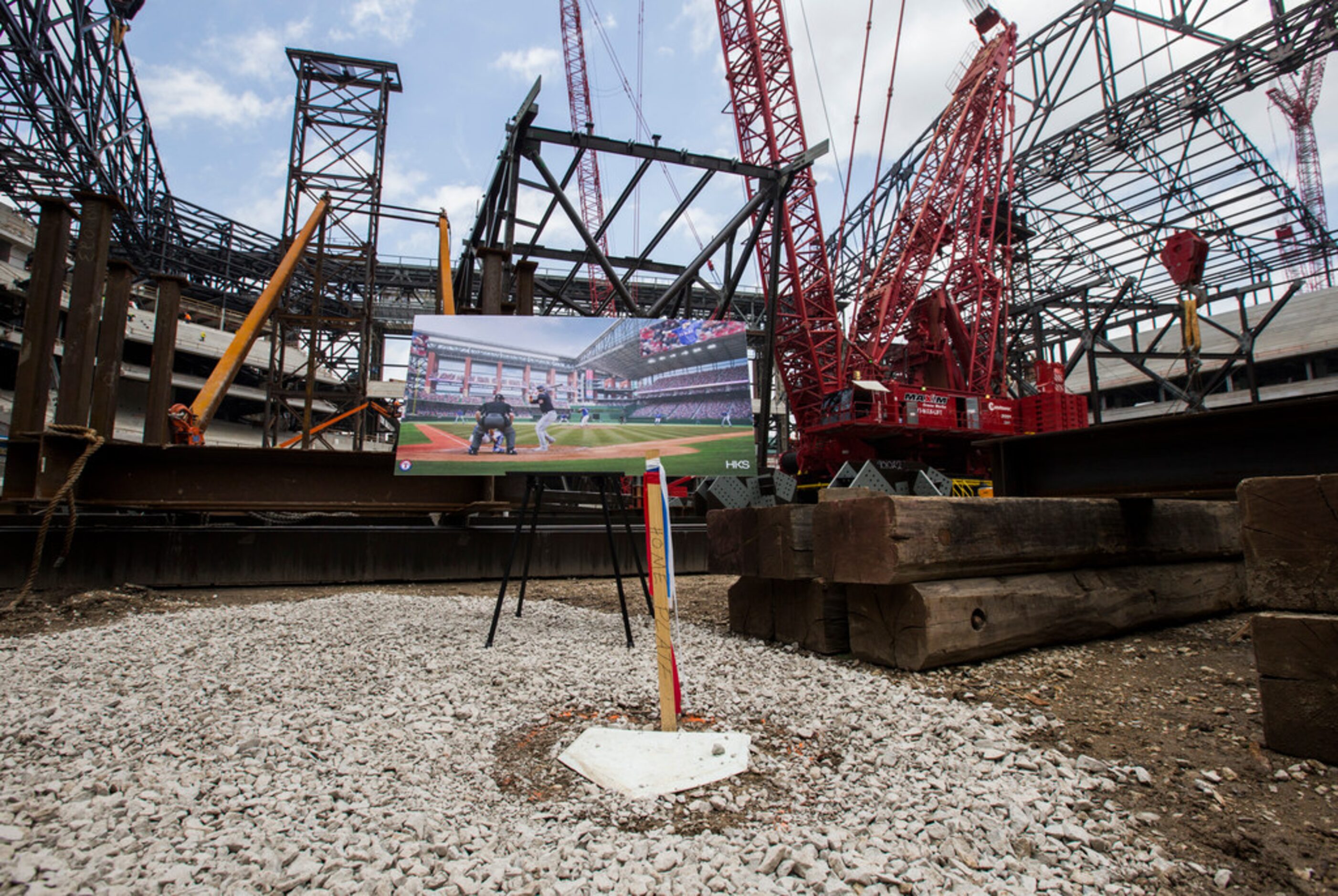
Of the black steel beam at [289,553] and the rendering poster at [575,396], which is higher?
the rendering poster at [575,396]

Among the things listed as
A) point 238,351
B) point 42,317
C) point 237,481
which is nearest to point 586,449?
point 237,481

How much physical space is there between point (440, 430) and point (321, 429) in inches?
692

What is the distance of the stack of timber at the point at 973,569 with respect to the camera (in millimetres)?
3211

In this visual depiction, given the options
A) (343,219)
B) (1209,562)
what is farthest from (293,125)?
(1209,562)

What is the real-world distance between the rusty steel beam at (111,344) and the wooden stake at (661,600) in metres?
8.25

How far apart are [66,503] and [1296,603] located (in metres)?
9.02

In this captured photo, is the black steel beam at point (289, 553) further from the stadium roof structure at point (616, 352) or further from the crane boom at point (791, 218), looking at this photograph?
the crane boom at point (791, 218)

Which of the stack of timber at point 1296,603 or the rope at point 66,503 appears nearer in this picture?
the stack of timber at point 1296,603

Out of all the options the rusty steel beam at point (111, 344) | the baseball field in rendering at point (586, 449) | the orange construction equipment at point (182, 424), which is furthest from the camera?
the orange construction equipment at point (182, 424)

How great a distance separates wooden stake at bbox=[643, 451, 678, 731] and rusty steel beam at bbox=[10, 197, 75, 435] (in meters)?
6.61

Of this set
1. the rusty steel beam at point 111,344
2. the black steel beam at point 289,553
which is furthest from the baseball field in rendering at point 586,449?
the rusty steel beam at point 111,344

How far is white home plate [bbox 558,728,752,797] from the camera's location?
214 centimetres

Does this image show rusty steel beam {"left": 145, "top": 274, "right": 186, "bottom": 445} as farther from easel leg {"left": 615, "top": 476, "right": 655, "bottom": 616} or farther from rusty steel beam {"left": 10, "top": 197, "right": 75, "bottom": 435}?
easel leg {"left": 615, "top": 476, "right": 655, "bottom": 616}

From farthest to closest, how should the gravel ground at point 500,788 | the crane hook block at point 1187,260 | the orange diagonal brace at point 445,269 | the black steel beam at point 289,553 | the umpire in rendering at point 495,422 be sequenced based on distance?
the crane hook block at point 1187,260 < the orange diagonal brace at point 445,269 < the umpire in rendering at point 495,422 < the black steel beam at point 289,553 < the gravel ground at point 500,788
